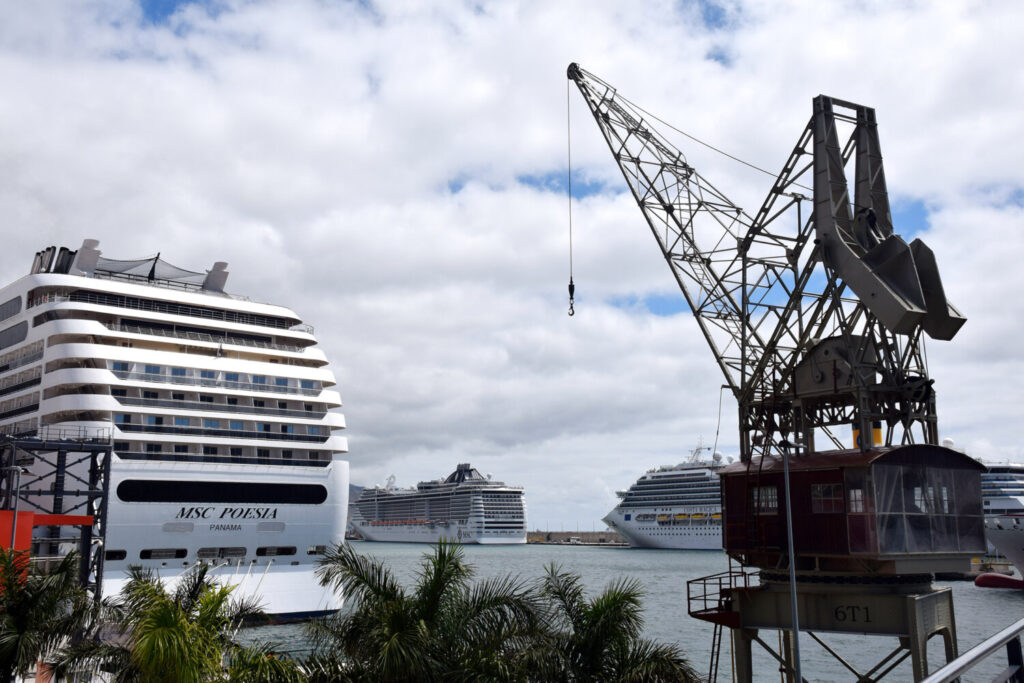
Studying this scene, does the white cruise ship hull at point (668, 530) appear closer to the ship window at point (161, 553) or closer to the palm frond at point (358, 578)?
the ship window at point (161, 553)

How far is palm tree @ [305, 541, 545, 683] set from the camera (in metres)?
13.2

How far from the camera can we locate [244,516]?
48.0m

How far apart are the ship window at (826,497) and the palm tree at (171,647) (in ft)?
62.5

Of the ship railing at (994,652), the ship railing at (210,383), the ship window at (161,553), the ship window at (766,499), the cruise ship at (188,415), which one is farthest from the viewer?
the ship railing at (210,383)

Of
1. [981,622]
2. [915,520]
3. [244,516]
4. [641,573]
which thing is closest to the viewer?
[915,520]

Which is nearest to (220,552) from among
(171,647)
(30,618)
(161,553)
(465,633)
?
(161,553)

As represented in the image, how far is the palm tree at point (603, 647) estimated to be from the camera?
15469 mm

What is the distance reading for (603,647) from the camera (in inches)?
634

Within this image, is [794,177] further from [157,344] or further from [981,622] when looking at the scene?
[981,622]

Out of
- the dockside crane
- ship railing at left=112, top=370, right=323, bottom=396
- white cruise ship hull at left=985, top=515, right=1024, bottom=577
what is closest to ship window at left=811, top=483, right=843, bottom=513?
the dockside crane

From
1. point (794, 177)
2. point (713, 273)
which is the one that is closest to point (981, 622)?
point (713, 273)

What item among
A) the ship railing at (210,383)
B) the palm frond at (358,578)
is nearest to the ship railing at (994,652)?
the palm frond at (358,578)

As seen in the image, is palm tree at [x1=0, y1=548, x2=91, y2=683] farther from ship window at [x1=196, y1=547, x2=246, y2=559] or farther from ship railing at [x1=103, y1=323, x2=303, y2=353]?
ship railing at [x1=103, y1=323, x2=303, y2=353]

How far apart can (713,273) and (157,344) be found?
32.3 meters
